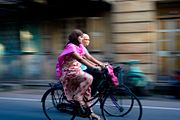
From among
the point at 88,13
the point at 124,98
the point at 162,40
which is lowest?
the point at 124,98

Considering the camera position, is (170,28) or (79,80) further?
(170,28)

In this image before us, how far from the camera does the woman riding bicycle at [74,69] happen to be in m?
6.41

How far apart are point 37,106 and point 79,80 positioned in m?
2.72

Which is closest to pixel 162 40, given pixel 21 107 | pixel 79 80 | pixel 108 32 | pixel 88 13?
pixel 108 32

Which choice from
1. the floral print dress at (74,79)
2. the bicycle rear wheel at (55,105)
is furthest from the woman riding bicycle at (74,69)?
the bicycle rear wheel at (55,105)

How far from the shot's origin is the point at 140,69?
A: 37.9 ft

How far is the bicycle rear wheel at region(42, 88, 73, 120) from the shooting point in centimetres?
695

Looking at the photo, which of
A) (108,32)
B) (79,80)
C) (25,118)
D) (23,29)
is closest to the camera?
(79,80)

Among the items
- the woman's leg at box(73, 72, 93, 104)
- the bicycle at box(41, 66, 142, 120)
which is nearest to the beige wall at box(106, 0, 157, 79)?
the bicycle at box(41, 66, 142, 120)

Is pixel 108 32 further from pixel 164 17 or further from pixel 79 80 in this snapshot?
pixel 79 80

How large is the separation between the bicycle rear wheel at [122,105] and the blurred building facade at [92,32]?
463 centimetres

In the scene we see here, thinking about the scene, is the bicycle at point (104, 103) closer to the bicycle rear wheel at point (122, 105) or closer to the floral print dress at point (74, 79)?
the bicycle rear wheel at point (122, 105)

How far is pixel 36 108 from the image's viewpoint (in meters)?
8.69

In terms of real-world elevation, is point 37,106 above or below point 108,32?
below
